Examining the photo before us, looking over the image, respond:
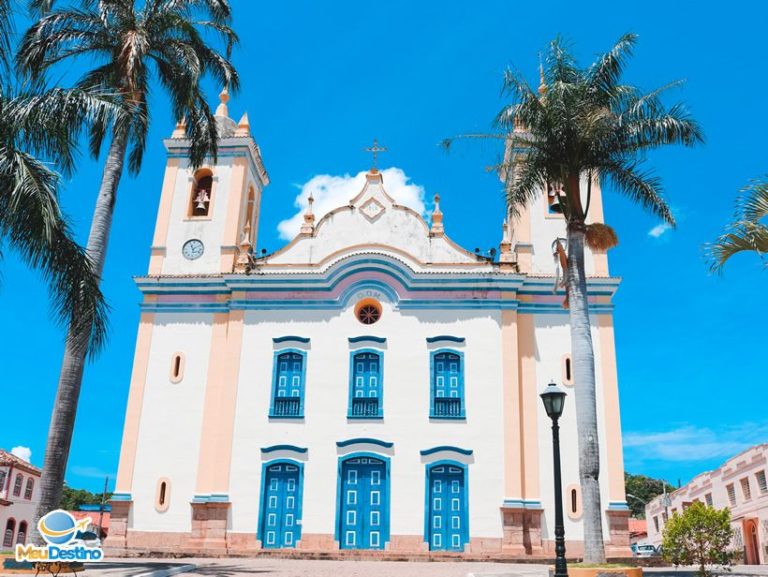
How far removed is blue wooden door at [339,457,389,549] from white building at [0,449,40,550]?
2030 centimetres

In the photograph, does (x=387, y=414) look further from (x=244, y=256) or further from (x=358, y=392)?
(x=244, y=256)

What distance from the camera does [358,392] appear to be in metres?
20.9

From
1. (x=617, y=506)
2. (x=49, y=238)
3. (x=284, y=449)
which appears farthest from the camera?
(x=284, y=449)


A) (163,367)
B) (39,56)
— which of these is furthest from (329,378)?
(39,56)

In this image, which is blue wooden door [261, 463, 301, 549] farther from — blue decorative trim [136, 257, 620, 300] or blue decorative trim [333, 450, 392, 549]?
blue decorative trim [136, 257, 620, 300]

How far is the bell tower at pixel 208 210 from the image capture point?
902 inches

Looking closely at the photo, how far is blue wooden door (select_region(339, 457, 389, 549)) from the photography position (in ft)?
64.6

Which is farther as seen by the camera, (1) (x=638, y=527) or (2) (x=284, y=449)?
(1) (x=638, y=527)

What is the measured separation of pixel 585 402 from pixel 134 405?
13.2 m

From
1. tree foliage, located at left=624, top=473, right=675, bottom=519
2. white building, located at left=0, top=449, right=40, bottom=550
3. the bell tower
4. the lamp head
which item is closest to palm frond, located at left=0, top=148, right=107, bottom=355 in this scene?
the lamp head

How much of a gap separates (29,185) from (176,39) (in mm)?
7048

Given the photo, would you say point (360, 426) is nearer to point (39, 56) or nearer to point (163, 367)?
point (163, 367)

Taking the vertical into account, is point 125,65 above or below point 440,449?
above

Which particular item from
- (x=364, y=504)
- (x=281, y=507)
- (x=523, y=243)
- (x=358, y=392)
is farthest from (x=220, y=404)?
(x=523, y=243)
